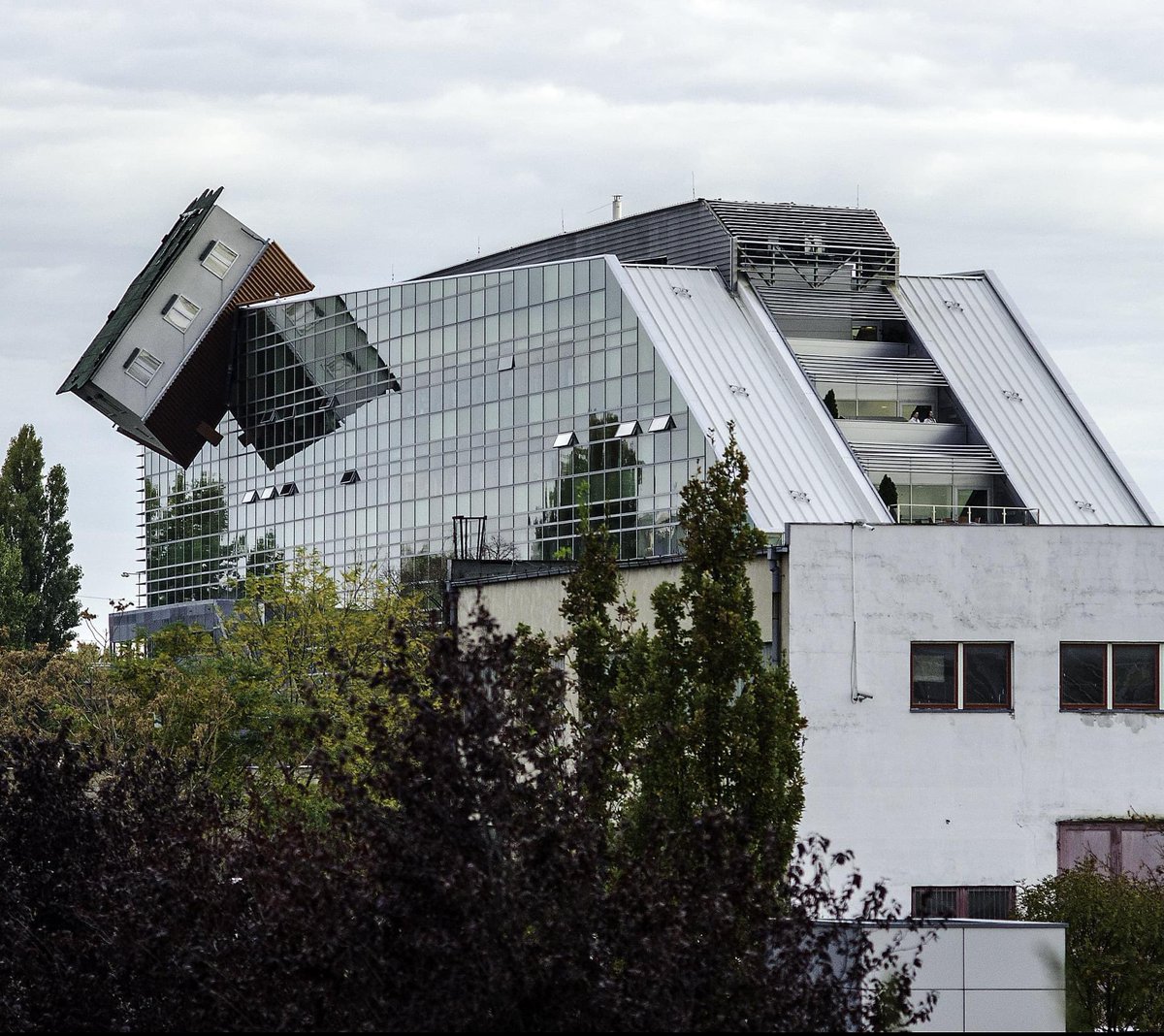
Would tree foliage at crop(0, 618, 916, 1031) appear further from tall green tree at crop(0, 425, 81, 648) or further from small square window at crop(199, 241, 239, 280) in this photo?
small square window at crop(199, 241, 239, 280)

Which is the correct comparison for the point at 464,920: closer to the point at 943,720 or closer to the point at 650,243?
the point at 943,720

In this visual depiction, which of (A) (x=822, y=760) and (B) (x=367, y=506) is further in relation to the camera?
(B) (x=367, y=506)

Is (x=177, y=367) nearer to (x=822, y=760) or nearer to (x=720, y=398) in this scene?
(x=720, y=398)

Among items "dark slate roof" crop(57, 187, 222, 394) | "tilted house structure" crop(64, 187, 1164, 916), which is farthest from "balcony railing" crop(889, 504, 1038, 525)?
"dark slate roof" crop(57, 187, 222, 394)

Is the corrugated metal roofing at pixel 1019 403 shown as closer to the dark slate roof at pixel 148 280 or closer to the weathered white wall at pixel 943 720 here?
the dark slate roof at pixel 148 280

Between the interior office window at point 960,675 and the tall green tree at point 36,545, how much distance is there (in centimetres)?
5395

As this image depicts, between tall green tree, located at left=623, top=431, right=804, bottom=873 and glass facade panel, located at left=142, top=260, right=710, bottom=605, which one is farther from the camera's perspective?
glass facade panel, located at left=142, top=260, right=710, bottom=605

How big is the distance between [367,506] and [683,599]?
6499cm

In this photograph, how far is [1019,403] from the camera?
231ft

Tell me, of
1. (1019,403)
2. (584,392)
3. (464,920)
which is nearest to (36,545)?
(584,392)

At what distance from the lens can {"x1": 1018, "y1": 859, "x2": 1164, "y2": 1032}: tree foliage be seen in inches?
936

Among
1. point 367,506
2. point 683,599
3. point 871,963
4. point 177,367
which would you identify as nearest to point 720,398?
point 367,506

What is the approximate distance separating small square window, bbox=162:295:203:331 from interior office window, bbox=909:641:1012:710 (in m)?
59.1

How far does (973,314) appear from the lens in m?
74.4
